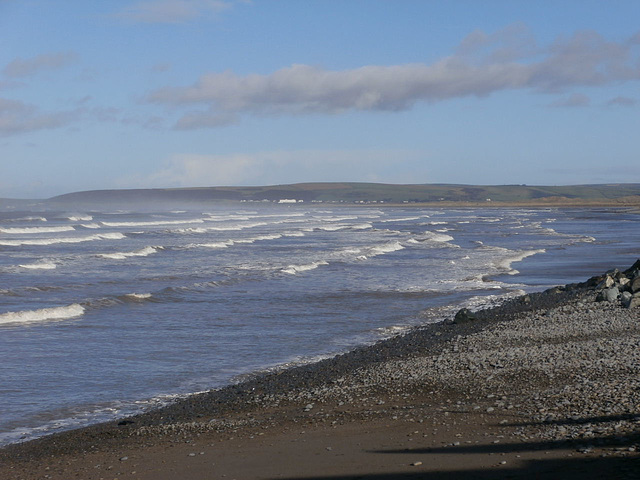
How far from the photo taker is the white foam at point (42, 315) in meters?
19.0

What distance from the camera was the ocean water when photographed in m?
12.4

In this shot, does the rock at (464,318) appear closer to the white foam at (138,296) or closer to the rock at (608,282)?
the rock at (608,282)

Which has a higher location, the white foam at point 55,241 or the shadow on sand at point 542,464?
the shadow on sand at point 542,464

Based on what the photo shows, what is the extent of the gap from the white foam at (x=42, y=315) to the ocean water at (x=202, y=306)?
41mm

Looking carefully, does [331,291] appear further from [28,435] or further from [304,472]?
[304,472]

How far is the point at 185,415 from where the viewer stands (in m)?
10.1

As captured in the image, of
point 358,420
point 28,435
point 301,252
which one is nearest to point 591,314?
point 358,420

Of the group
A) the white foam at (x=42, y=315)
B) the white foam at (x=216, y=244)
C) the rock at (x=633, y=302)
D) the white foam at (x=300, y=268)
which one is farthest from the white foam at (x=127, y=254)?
the rock at (x=633, y=302)

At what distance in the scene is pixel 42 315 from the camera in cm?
1944

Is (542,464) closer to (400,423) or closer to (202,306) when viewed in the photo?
(400,423)

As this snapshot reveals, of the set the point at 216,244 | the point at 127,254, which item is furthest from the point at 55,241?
the point at 127,254

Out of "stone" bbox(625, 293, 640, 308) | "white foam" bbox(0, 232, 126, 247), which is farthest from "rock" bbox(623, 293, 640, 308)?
"white foam" bbox(0, 232, 126, 247)

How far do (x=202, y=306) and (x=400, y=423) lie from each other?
13.4 m

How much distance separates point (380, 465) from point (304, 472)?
28.6 inches
